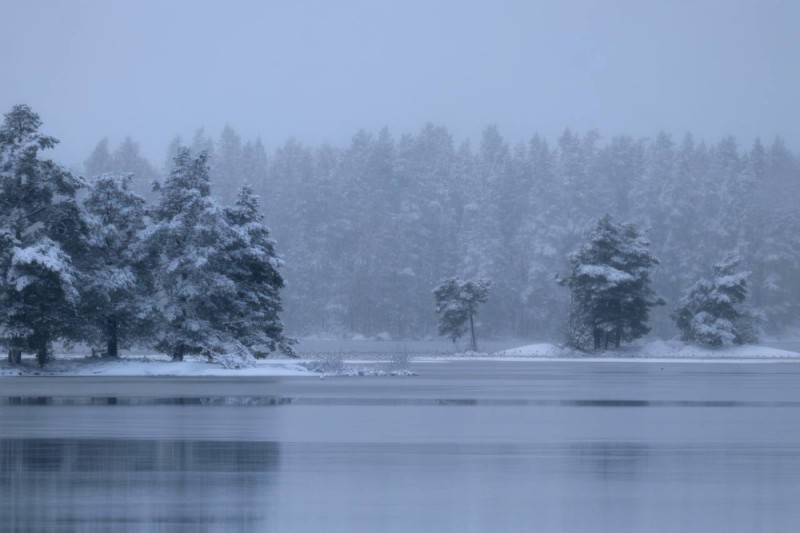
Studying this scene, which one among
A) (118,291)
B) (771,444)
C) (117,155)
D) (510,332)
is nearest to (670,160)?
(510,332)

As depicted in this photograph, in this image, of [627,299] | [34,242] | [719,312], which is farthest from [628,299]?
[34,242]

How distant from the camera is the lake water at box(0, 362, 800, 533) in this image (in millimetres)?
13930

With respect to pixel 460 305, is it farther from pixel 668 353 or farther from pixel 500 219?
pixel 500 219

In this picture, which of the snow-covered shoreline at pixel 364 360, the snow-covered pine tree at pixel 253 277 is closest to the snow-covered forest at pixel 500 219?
the snow-covered shoreline at pixel 364 360

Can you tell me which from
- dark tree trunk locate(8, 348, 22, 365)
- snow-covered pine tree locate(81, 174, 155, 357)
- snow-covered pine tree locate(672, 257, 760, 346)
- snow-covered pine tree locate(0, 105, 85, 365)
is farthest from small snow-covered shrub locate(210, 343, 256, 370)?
snow-covered pine tree locate(672, 257, 760, 346)

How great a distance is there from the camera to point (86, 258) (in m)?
55.0

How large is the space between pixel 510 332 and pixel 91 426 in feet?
322

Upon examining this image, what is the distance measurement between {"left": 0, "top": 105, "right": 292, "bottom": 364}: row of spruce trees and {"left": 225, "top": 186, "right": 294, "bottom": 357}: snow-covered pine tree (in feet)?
0.19

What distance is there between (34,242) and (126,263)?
18.6 ft

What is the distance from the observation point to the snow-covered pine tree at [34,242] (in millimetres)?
50219

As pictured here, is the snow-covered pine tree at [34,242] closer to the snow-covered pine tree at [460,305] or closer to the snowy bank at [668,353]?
the snowy bank at [668,353]

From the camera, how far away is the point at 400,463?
1880 centimetres

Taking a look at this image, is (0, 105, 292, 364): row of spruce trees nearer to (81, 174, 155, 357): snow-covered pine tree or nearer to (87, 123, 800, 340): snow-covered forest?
(81, 174, 155, 357): snow-covered pine tree

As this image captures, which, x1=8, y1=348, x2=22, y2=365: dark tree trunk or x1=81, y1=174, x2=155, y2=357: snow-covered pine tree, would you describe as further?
x1=81, y1=174, x2=155, y2=357: snow-covered pine tree
